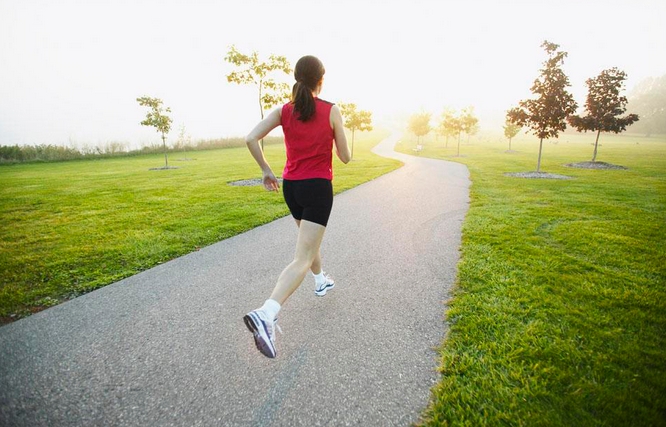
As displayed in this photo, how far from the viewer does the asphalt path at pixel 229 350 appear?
1.98m

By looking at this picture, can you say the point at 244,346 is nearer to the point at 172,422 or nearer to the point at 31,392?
the point at 172,422

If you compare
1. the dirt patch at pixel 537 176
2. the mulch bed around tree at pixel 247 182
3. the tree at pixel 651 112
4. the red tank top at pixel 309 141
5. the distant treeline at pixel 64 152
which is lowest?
the dirt patch at pixel 537 176

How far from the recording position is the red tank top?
2.41m

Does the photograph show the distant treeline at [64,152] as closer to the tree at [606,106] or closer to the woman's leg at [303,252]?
the woman's leg at [303,252]

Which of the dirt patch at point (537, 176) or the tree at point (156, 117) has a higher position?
the tree at point (156, 117)

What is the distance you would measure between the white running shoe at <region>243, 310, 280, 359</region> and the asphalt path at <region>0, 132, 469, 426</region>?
25cm

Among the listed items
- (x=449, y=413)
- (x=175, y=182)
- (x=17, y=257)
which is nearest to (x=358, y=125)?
(x=175, y=182)

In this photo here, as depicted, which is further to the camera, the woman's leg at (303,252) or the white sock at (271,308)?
the woman's leg at (303,252)

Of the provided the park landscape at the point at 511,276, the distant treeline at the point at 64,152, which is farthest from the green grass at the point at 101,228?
the distant treeline at the point at 64,152

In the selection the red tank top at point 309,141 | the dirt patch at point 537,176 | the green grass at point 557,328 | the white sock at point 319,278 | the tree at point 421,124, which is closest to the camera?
the green grass at point 557,328

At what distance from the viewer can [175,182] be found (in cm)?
1196

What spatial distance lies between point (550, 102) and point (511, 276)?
13708 mm

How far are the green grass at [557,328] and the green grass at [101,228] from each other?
13.9 feet

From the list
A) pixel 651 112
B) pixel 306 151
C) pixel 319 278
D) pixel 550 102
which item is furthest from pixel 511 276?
pixel 651 112
